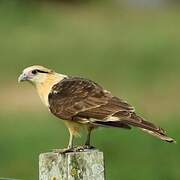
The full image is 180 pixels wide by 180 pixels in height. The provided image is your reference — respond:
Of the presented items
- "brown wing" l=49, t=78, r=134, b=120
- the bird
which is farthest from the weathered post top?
"brown wing" l=49, t=78, r=134, b=120

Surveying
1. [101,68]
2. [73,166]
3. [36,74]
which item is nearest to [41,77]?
[36,74]

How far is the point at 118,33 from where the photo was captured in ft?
76.8

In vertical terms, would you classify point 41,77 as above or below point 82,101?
above

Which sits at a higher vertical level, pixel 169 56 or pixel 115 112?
pixel 169 56

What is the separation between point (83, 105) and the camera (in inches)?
269

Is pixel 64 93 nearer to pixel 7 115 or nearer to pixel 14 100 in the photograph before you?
pixel 7 115

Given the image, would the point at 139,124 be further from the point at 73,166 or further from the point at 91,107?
the point at 73,166

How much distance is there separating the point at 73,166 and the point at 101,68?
13.8m

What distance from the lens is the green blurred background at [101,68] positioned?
11719 millimetres

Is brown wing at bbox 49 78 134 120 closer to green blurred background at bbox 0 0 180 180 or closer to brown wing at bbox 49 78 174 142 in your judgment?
brown wing at bbox 49 78 174 142

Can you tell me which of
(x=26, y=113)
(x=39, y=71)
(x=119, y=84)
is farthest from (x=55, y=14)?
(x=39, y=71)

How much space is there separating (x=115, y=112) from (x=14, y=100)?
33.9ft

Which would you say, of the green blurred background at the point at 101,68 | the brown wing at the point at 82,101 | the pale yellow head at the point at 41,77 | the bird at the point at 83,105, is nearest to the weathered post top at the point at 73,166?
the bird at the point at 83,105

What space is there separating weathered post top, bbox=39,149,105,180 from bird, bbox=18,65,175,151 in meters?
0.78
